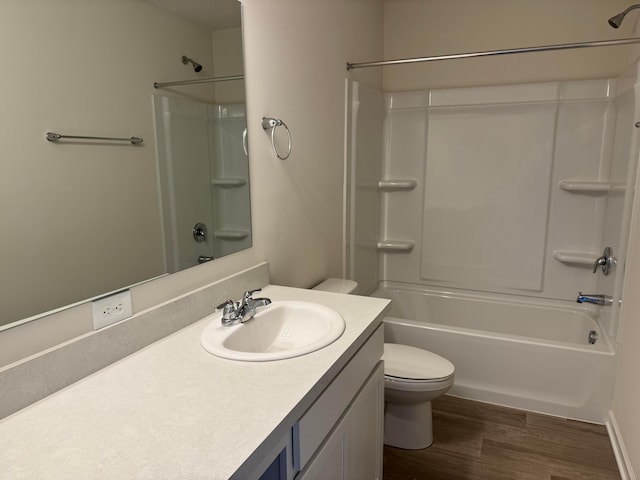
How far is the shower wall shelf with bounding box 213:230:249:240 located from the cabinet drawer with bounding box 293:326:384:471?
648mm

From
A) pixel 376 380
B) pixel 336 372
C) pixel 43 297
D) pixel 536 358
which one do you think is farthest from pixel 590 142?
pixel 43 297

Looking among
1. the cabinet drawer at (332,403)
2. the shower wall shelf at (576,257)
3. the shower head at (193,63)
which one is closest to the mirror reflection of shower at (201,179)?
the shower head at (193,63)

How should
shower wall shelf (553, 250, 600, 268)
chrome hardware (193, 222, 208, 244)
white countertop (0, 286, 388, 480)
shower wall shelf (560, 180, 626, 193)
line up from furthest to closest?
shower wall shelf (553, 250, 600, 268) < shower wall shelf (560, 180, 626, 193) < chrome hardware (193, 222, 208, 244) < white countertop (0, 286, 388, 480)

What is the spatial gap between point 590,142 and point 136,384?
293 centimetres

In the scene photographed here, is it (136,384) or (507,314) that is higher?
(136,384)

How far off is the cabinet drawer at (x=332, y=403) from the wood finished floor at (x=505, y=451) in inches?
32.9

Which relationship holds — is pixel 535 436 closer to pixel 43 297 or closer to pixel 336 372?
pixel 336 372

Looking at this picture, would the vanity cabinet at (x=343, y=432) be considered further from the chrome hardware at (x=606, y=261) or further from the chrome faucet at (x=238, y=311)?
the chrome hardware at (x=606, y=261)

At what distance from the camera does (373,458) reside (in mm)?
1632

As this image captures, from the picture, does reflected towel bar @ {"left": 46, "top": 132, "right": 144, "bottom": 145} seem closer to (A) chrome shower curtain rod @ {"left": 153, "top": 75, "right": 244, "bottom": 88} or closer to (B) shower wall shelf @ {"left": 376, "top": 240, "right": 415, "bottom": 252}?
(A) chrome shower curtain rod @ {"left": 153, "top": 75, "right": 244, "bottom": 88}

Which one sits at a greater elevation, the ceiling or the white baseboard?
the ceiling

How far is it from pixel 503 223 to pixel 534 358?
103cm

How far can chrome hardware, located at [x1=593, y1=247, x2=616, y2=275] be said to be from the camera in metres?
2.54

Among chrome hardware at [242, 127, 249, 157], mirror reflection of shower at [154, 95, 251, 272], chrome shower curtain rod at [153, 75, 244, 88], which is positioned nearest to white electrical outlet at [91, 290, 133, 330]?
mirror reflection of shower at [154, 95, 251, 272]
